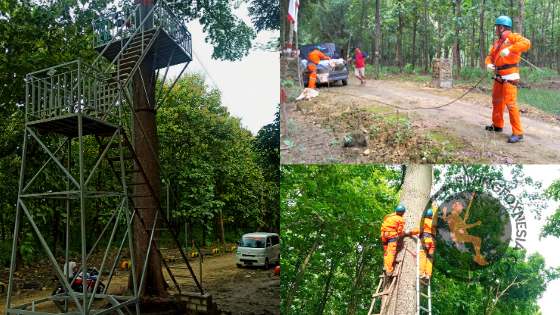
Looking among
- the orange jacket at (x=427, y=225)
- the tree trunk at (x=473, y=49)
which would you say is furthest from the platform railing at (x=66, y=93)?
the tree trunk at (x=473, y=49)

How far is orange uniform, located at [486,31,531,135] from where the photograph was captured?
5613mm

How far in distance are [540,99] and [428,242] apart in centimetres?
201

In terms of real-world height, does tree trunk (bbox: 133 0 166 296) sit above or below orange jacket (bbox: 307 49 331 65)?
below

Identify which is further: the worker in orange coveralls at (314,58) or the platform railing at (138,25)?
the platform railing at (138,25)

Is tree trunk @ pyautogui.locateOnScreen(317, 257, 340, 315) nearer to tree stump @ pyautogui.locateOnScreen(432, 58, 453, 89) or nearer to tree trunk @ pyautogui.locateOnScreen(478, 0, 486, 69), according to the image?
tree stump @ pyautogui.locateOnScreen(432, 58, 453, 89)

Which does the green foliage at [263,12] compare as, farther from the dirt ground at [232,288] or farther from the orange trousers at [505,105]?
the dirt ground at [232,288]

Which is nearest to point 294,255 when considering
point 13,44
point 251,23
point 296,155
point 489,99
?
point 296,155

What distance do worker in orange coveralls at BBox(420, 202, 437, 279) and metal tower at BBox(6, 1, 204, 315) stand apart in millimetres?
2670

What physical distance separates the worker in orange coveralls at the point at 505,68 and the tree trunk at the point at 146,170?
164 inches

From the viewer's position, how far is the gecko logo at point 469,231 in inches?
236

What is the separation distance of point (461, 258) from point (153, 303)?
3.84m

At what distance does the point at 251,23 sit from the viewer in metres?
8.55

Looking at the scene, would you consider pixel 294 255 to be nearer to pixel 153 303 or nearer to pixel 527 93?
pixel 153 303

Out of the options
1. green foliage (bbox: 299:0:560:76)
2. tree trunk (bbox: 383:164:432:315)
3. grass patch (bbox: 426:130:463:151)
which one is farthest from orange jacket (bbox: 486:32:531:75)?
tree trunk (bbox: 383:164:432:315)
